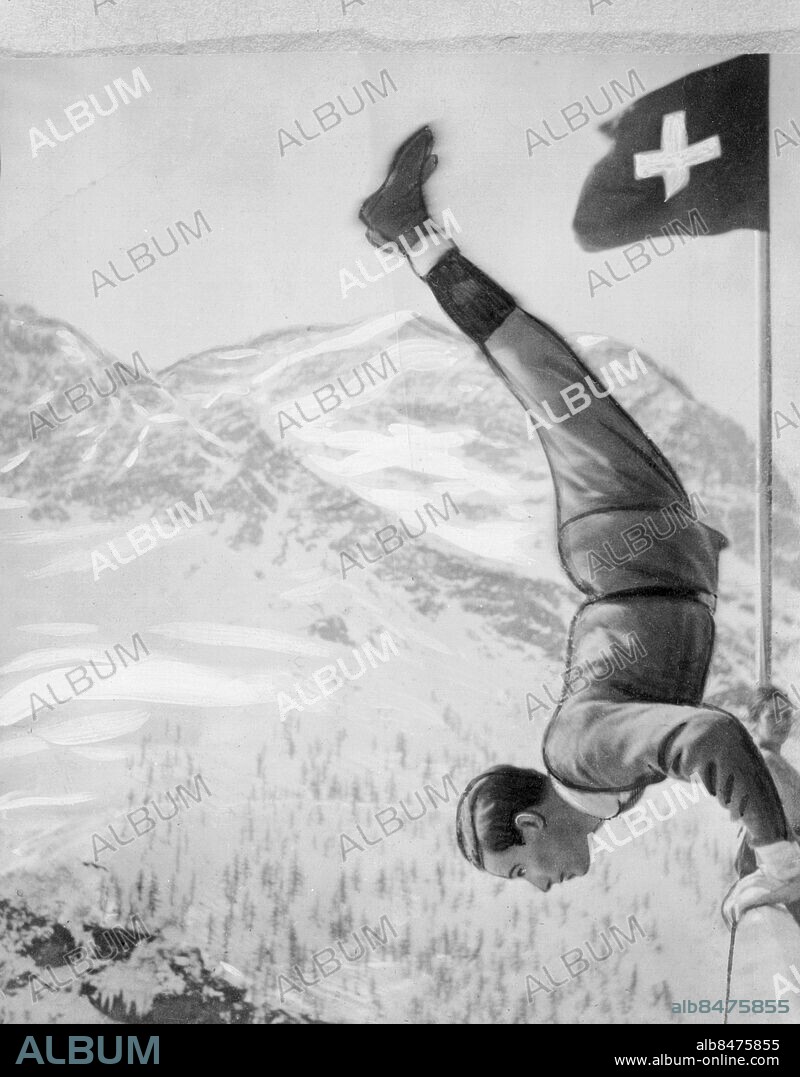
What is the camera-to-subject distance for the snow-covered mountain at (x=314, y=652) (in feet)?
5.33

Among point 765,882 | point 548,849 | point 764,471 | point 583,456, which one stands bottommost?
point 765,882

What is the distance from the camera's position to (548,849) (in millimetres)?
1622

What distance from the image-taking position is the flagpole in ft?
5.43

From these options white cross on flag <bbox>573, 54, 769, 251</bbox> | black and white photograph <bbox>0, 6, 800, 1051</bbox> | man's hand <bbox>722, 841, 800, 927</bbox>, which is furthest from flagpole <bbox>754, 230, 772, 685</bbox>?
man's hand <bbox>722, 841, 800, 927</bbox>

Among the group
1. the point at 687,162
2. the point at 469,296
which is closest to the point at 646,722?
the point at 469,296

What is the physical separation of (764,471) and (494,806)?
1030 mm

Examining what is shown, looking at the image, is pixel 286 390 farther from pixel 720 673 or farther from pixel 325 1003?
pixel 325 1003

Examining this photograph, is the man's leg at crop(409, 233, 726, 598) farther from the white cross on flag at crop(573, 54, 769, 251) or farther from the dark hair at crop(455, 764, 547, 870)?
the dark hair at crop(455, 764, 547, 870)

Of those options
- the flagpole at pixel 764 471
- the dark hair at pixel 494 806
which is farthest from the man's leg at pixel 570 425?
the dark hair at pixel 494 806

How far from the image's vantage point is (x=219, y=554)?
5.42 feet

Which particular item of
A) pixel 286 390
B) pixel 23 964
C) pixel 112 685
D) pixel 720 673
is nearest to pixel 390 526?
pixel 286 390

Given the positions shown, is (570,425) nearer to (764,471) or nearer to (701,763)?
(764,471)

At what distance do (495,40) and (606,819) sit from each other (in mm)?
1884

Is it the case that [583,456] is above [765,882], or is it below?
above
